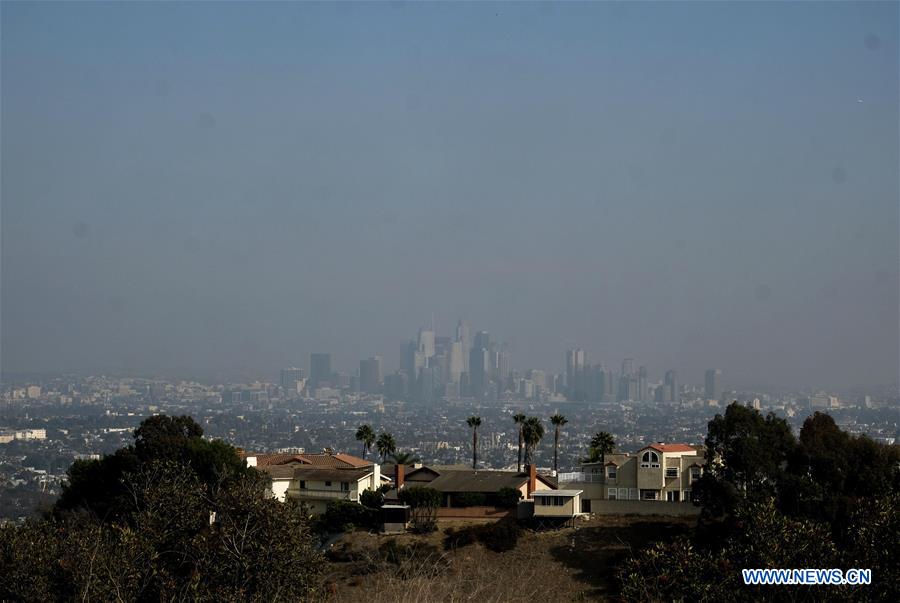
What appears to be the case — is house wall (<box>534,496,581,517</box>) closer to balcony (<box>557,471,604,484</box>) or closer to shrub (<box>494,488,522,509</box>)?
shrub (<box>494,488,522,509</box>)

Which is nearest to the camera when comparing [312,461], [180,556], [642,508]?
[180,556]

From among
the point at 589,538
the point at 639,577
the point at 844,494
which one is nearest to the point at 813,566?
the point at 639,577

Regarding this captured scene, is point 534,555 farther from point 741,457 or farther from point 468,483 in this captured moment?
point 468,483

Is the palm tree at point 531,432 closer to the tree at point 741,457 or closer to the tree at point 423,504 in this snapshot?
the tree at point 423,504

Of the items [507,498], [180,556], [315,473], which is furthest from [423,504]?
[180,556]

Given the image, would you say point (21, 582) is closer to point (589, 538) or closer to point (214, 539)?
point (214, 539)

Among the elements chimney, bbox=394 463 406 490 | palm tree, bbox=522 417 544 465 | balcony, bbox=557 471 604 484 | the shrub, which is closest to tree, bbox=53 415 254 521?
chimney, bbox=394 463 406 490

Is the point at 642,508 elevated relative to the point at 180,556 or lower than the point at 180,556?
lower
